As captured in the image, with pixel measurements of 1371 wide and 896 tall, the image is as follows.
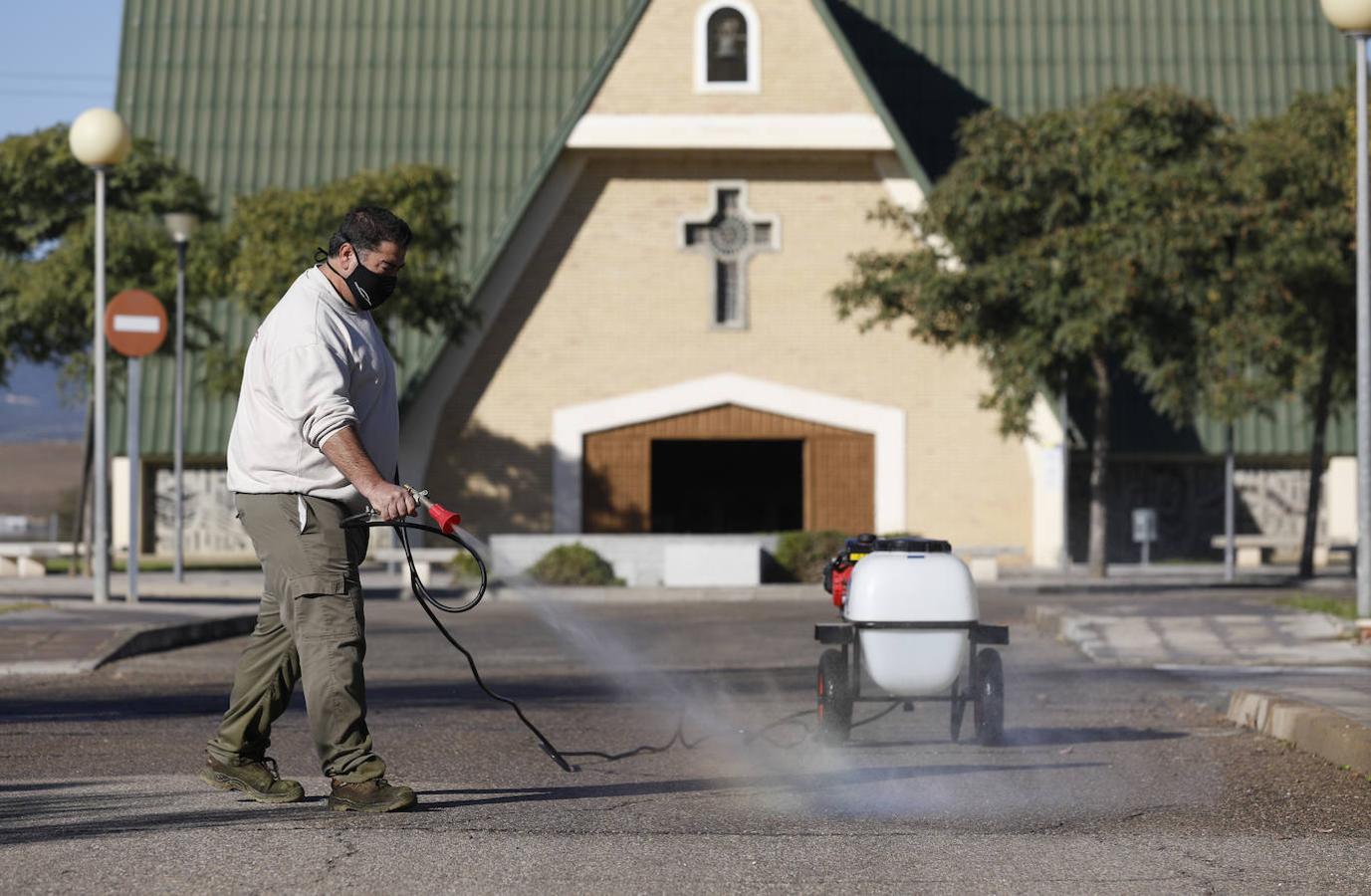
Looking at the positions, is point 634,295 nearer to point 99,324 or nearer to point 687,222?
point 687,222

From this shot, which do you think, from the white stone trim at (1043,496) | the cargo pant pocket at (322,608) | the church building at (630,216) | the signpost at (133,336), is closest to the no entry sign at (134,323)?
the signpost at (133,336)

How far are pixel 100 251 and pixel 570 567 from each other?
10.1 m

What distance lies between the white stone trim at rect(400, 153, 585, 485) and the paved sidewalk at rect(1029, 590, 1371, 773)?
50.2 ft

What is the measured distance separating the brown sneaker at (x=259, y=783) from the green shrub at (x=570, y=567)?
2160 centimetres

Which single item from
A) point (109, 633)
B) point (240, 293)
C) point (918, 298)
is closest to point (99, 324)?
point (109, 633)

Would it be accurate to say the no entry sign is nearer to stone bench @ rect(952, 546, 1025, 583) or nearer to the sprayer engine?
the sprayer engine

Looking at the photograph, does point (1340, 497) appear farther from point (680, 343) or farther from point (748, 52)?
point (748, 52)

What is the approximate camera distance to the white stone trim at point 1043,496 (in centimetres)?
3572

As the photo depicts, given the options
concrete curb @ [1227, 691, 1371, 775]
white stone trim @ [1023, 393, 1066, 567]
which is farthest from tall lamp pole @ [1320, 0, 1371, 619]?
white stone trim @ [1023, 393, 1066, 567]

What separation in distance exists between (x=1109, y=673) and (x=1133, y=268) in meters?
15.1

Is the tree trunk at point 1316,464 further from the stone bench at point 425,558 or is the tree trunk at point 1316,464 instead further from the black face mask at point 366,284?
the black face mask at point 366,284

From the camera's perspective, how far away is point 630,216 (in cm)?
3716

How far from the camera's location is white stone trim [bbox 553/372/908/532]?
121ft

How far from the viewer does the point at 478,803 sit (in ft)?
26.3
